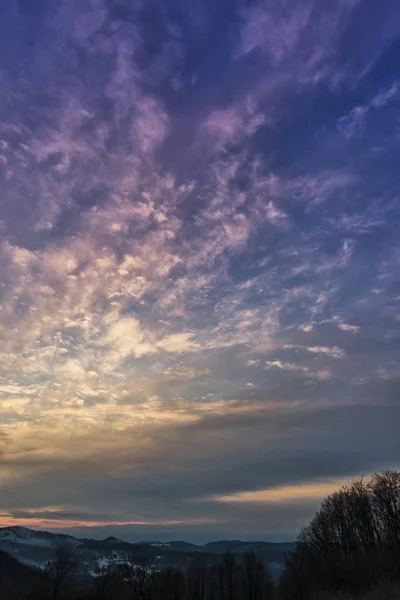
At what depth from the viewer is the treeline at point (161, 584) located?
124 m

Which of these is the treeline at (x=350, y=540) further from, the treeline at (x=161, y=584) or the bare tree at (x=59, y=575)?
the bare tree at (x=59, y=575)

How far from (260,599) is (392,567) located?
334 ft

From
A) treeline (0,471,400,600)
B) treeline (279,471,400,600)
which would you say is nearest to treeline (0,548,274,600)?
treeline (0,471,400,600)

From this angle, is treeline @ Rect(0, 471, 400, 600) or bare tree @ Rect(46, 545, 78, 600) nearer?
treeline @ Rect(0, 471, 400, 600)

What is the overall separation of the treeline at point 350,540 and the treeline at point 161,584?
1138 inches

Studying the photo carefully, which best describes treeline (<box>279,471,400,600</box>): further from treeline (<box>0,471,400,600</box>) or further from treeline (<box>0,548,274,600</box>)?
treeline (<box>0,548,274,600</box>)

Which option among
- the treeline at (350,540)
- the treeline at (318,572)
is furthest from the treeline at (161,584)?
the treeline at (350,540)

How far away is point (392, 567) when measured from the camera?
5553 centimetres

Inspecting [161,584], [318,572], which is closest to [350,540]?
[318,572]

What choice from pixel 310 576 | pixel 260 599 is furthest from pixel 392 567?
pixel 260 599

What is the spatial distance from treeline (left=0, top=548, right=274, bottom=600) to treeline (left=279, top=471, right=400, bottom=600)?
28.9m

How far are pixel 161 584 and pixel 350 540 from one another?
73.0 metres

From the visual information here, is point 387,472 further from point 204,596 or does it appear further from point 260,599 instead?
point 204,596

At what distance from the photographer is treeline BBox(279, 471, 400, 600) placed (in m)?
64.2
